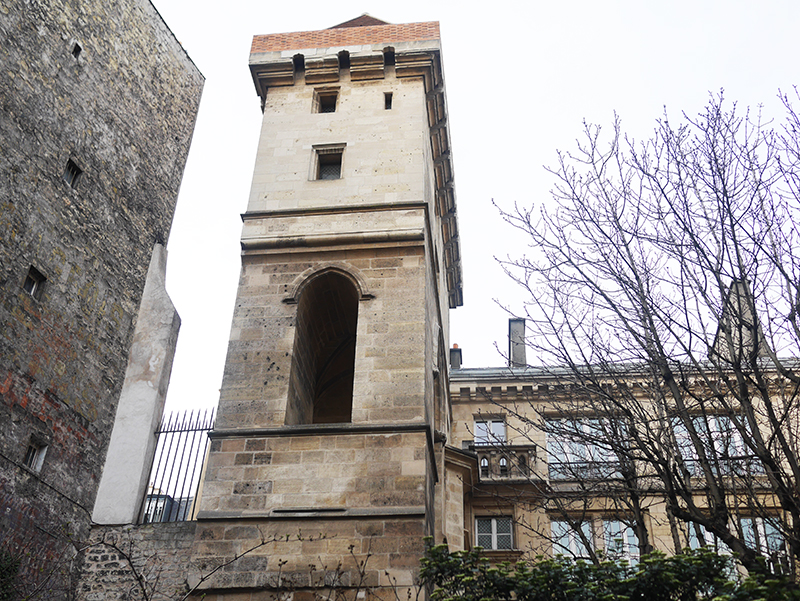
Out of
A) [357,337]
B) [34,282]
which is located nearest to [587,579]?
[357,337]

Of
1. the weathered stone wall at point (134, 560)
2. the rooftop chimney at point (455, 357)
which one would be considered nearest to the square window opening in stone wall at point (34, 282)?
the weathered stone wall at point (134, 560)

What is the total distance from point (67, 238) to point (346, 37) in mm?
8092

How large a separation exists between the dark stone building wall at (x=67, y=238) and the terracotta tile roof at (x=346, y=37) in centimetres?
577

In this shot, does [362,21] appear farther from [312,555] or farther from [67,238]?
[312,555]

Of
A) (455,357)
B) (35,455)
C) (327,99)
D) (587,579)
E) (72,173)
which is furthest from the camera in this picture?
(455,357)

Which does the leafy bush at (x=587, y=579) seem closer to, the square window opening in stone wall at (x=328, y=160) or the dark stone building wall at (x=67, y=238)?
the square window opening in stone wall at (x=328, y=160)

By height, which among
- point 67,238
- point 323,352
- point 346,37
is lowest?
point 323,352

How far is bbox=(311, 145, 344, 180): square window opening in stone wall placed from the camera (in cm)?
1522

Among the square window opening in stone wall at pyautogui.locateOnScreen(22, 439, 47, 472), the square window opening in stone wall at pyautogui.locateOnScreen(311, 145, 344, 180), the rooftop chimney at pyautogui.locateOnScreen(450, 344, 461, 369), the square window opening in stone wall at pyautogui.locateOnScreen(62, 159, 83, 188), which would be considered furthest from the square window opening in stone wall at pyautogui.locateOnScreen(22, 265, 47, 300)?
the rooftop chimney at pyautogui.locateOnScreen(450, 344, 461, 369)

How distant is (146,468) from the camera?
52.5ft

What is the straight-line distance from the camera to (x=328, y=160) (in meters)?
15.4

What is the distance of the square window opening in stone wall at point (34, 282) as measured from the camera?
58.5ft

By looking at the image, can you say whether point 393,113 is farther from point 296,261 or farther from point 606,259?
point 606,259

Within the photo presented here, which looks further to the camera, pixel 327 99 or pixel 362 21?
pixel 362 21
